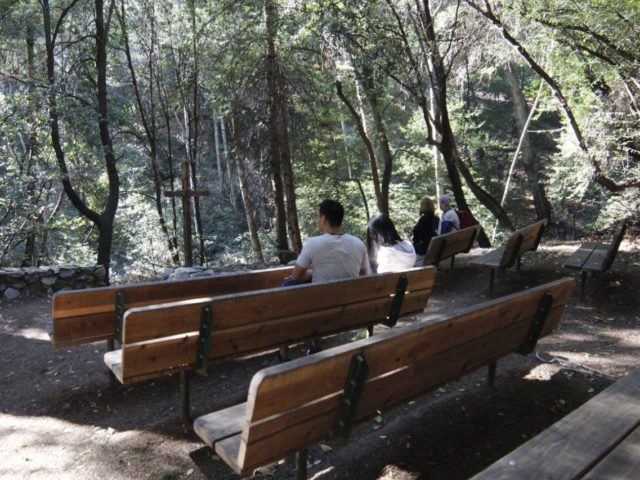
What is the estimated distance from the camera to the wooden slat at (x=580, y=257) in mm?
6000

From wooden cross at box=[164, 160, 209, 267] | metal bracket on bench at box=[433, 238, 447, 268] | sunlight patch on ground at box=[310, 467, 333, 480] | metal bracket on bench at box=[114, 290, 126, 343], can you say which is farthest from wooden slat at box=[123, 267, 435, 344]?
wooden cross at box=[164, 160, 209, 267]

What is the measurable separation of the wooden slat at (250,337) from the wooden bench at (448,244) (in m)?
2.55

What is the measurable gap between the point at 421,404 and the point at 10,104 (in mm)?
10327

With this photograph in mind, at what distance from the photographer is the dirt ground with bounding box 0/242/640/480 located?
2.77 m

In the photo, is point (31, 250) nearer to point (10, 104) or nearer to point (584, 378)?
point (10, 104)

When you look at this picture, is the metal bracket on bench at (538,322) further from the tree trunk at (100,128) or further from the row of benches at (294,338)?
the tree trunk at (100,128)

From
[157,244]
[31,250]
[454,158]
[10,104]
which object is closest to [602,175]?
[454,158]

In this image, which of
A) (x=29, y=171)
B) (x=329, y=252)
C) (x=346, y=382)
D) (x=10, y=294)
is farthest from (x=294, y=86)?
(x=346, y=382)

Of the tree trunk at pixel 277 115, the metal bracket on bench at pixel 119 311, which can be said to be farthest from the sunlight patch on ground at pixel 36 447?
the tree trunk at pixel 277 115

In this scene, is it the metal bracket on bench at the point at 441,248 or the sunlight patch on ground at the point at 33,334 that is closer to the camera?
the sunlight patch on ground at the point at 33,334

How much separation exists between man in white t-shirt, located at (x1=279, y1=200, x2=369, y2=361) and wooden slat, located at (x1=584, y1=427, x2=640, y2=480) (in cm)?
253

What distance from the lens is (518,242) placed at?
6301 mm

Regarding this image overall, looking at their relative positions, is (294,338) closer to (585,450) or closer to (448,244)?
(585,450)

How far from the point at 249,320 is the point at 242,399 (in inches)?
32.7
